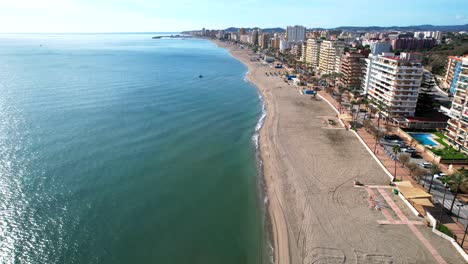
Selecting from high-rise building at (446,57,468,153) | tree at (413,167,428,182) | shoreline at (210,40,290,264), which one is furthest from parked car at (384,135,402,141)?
shoreline at (210,40,290,264)

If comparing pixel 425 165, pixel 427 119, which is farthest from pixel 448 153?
pixel 427 119

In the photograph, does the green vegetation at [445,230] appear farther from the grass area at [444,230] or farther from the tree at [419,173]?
the tree at [419,173]

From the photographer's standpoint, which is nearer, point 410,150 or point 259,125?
point 410,150

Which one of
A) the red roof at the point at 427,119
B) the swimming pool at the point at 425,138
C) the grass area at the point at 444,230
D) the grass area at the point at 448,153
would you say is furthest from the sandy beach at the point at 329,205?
the red roof at the point at 427,119

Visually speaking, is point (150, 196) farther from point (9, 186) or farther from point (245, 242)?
point (9, 186)

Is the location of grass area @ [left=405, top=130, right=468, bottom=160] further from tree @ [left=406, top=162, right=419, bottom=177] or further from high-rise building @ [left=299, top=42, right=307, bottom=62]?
high-rise building @ [left=299, top=42, right=307, bottom=62]

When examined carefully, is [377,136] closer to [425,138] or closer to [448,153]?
[448,153]
